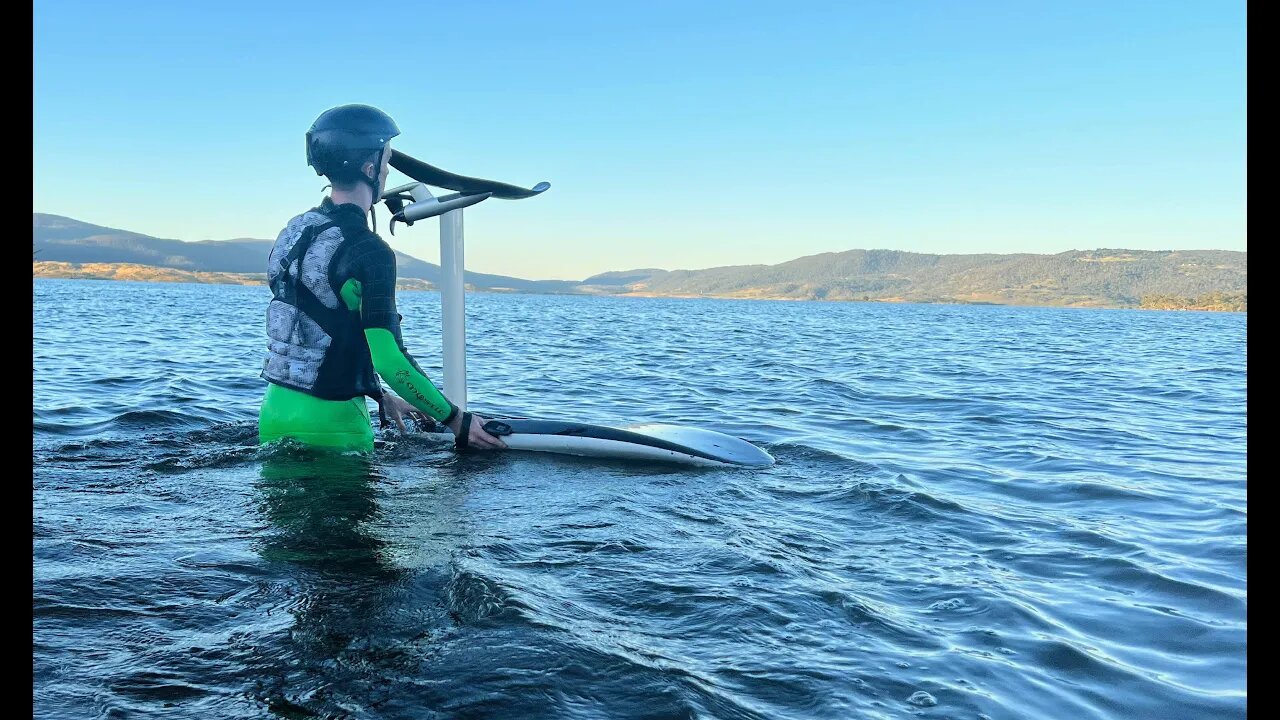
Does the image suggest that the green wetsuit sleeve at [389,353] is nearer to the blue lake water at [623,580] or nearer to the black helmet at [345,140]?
the blue lake water at [623,580]

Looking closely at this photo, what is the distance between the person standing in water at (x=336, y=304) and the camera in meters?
6.12

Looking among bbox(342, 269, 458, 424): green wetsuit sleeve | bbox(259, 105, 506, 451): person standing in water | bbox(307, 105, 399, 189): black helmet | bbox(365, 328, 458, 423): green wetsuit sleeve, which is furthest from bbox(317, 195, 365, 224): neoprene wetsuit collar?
bbox(365, 328, 458, 423): green wetsuit sleeve

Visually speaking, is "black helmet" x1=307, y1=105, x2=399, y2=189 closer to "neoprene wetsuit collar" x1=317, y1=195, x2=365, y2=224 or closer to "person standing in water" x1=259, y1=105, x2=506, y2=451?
"person standing in water" x1=259, y1=105, x2=506, y2=451

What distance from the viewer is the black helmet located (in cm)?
628

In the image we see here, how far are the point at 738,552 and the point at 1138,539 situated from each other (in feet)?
10.9

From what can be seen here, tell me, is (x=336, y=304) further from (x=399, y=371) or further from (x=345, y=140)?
(x=345, y=140)

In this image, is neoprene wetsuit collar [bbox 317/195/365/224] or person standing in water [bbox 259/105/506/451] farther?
neoprene wetsuit collar [bbox 317/195/365/224]

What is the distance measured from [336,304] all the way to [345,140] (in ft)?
3.99

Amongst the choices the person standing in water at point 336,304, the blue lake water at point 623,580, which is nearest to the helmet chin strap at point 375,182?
the person standing in water at point 336,304

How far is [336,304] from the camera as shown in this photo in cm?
619

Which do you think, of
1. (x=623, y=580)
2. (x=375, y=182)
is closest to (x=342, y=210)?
(x=375, y=182)

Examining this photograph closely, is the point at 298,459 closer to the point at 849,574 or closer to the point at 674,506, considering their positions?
the point at 674,506

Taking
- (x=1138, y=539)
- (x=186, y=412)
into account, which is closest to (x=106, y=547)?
(x=186, y=412)
